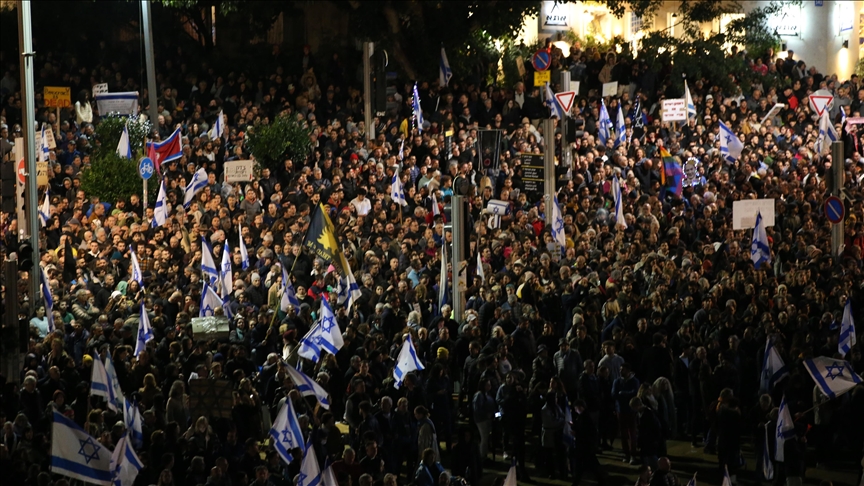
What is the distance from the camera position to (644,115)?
103 ft

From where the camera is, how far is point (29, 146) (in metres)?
19.6

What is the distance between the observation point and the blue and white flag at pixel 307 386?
14.3 metres

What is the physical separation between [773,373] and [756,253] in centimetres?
662

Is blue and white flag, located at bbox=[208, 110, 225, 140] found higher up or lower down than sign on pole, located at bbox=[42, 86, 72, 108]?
lower down

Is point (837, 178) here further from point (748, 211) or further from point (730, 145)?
point (730, 145)

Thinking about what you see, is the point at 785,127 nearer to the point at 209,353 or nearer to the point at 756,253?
the point at 756,253

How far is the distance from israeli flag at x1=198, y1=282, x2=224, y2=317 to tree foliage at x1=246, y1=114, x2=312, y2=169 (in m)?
8.33

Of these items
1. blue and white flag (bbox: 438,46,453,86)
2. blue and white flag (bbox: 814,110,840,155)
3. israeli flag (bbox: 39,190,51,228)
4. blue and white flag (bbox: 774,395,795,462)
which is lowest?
blue and white flag (bbox: 774,395,795,462)

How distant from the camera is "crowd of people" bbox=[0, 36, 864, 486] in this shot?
47.4 feet

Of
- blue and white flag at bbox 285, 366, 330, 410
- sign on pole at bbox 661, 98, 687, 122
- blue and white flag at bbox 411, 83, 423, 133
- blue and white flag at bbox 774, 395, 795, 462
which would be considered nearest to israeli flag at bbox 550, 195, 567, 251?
blue and white flag at bbox 411, 83, 423, 133

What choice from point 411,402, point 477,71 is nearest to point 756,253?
point 411,402

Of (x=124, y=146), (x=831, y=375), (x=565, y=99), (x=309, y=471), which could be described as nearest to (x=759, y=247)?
(x=565, y=99)

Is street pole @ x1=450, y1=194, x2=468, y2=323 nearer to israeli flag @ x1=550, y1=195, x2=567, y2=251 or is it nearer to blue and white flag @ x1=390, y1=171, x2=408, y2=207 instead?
israeli flag @ x1=550, y1=195, x2=567, y2=251

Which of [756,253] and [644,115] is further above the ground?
[644,115]
